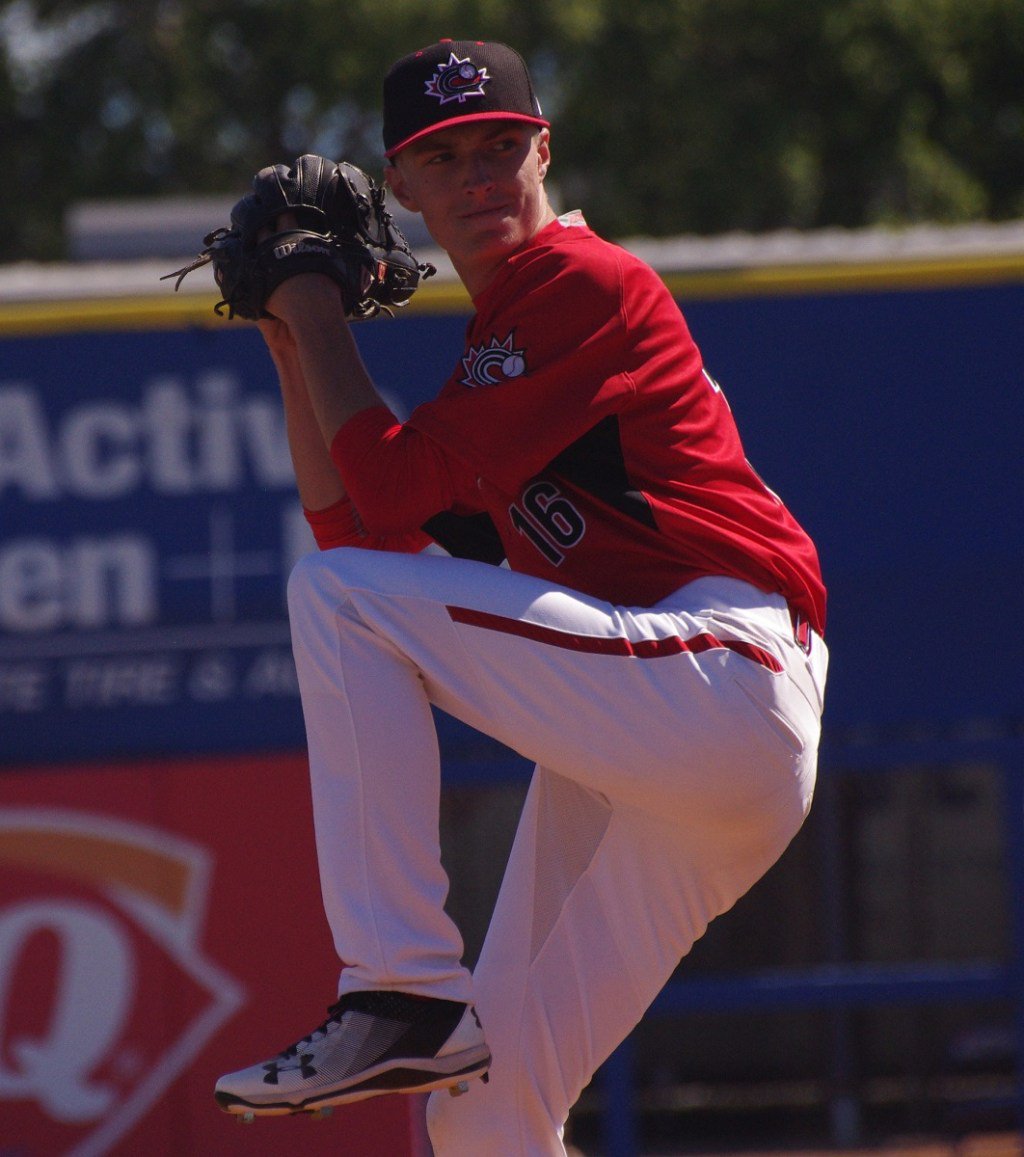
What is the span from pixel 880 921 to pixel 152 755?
3.19 meters

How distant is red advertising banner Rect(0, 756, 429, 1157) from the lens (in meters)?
5.83

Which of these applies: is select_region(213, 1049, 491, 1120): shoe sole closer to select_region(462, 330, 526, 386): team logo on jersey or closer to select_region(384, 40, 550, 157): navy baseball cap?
select_region(462, 330, 526, 386): team logo on jersey

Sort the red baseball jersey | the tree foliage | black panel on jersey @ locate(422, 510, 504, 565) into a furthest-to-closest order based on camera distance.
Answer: the tree foliage → black panel on jersey @ locate(422, 510, 504, 565) → the red baseball jersey

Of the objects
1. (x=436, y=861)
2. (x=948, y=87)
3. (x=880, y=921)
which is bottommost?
(x=880, y=921)

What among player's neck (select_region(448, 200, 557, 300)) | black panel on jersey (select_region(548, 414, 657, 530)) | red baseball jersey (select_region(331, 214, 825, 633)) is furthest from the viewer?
player's neck (select_region(448, 200, 557, 300))

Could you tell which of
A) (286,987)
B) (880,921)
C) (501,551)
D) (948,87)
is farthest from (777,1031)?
(948,87)

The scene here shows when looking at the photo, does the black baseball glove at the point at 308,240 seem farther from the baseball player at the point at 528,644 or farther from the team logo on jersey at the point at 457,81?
the team logo on jersey at the point at 457,81

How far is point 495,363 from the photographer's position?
2.61 meters

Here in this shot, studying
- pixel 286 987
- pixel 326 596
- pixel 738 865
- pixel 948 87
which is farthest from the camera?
pixel 948 87

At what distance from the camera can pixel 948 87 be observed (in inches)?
586

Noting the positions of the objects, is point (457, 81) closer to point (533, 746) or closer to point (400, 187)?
point (400, 187)

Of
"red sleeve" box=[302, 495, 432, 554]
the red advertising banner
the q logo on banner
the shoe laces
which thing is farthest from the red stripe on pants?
the q logo on banner

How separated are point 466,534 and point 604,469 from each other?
0.43 meters

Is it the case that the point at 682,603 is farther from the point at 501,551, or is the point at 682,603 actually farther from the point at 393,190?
the point at 393,190
